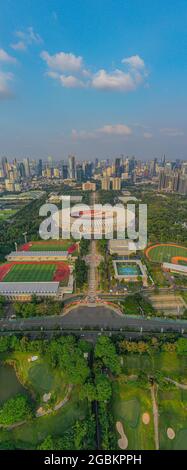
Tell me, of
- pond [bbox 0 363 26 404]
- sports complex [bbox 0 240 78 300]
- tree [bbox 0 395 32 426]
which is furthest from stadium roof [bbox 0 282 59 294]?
tree [bbox 0 395 32 426]

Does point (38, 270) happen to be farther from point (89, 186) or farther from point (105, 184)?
point (105, 184)

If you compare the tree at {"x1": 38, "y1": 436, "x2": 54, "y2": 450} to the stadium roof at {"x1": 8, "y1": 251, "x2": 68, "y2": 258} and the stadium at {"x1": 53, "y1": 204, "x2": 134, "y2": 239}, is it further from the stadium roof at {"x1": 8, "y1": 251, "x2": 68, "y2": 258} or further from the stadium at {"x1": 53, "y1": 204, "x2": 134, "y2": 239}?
the stadium at {"x1": 53, "y1": 204, "x2": 134, "y2": 239}

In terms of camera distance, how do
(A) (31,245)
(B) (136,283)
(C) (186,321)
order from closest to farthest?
(C) (186,321) → (B) (136,283) → (A) (31,245)

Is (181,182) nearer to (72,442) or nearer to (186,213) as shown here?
(186,213)

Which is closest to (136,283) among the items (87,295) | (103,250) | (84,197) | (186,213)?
(87,295)

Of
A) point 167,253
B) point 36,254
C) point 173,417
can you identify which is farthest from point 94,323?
point 167,253

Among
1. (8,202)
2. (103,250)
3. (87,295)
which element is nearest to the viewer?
(87,295)
